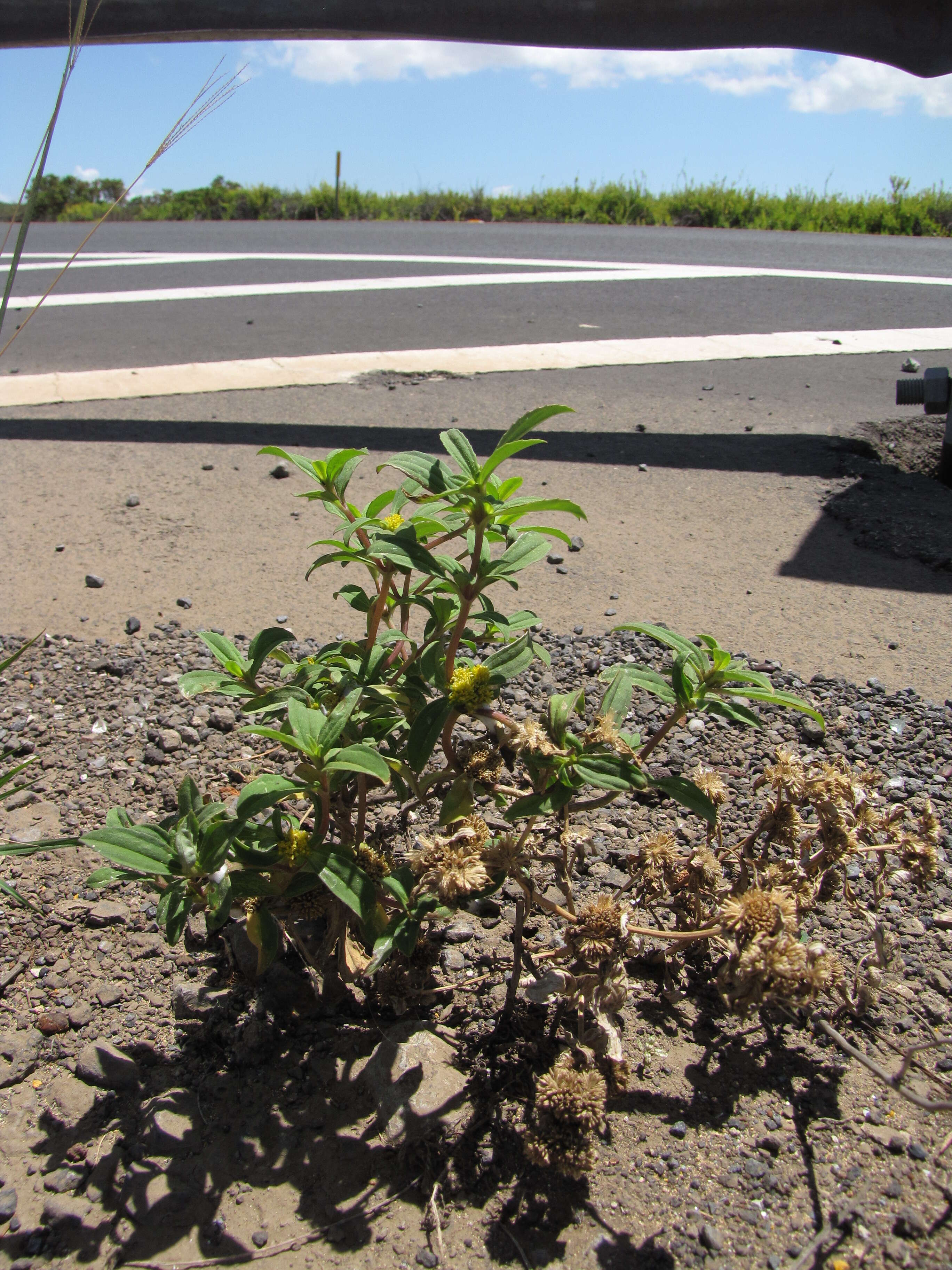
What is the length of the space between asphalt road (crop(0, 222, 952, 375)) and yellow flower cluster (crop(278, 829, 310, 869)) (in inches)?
223

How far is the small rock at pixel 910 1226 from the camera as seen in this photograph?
130 cm

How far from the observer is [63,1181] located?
1425 millimetres

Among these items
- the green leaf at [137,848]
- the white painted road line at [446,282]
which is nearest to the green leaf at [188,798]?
the green leaf at [137,848]

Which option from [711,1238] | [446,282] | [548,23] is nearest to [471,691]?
[711,1238]

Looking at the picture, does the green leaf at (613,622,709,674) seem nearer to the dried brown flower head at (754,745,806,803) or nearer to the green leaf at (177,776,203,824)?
the dried brown flower head at (754,745,806,803)

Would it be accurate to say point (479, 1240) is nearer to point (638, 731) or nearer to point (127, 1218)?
point (127, 1218)

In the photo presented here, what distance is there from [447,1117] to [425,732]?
0.64 m

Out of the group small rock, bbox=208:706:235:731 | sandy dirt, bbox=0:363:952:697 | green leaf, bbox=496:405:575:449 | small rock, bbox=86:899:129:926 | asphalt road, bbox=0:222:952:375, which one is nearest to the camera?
green leaf, bbox=496:405:575:449

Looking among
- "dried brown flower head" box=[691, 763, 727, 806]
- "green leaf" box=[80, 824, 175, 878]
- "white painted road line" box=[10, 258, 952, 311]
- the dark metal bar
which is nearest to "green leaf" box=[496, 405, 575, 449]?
"dried brown flower head" box=[691, 763, 727, 806]

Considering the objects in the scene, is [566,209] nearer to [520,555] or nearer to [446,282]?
[446,282]

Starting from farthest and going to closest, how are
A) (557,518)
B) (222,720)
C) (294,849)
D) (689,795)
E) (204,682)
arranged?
(557,518)
(222,720)
(204,682)
(689,795)
(294,849)

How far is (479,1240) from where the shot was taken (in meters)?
1.35

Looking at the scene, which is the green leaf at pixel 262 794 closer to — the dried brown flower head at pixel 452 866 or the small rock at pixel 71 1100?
the dried brown flower head at pixel 452 866

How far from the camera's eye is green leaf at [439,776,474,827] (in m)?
1.49
